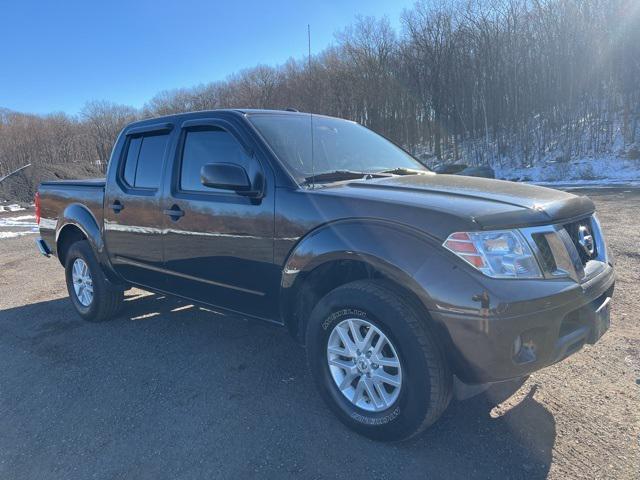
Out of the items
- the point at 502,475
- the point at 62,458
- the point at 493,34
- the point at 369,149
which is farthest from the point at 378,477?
the point at 493,34

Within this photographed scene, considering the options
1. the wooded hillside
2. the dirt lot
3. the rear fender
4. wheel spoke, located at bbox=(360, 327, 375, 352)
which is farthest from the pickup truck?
the wooded hillside

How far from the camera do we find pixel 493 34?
30359 millimetres

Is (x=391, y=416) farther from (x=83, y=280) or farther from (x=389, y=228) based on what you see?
(x=83, y=280)

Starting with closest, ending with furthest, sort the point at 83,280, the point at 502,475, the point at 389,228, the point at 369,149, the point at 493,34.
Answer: the point at 502,475, the point at 389,228, the point at 369,149, the point at 83,280, the point at 493,34

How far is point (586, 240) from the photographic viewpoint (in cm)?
272

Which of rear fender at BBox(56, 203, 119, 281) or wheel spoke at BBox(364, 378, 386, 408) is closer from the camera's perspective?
wheel spoke at BBox(364, 378, 386, 408)

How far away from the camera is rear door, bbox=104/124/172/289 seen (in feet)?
12.7

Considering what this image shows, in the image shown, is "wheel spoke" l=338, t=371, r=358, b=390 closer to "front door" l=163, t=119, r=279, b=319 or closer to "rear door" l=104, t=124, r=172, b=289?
"front door" l=163, t=119, r=279, b=319

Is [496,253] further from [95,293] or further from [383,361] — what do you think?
[95,293]

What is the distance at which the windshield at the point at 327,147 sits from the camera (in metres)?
3.23

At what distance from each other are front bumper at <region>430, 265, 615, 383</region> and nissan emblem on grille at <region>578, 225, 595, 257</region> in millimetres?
358

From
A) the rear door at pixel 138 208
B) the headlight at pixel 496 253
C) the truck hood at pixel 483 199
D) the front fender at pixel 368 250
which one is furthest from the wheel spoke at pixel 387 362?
the rear door at pixel 138 208

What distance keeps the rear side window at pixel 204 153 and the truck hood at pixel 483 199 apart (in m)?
0.94

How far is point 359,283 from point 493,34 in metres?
32.7
